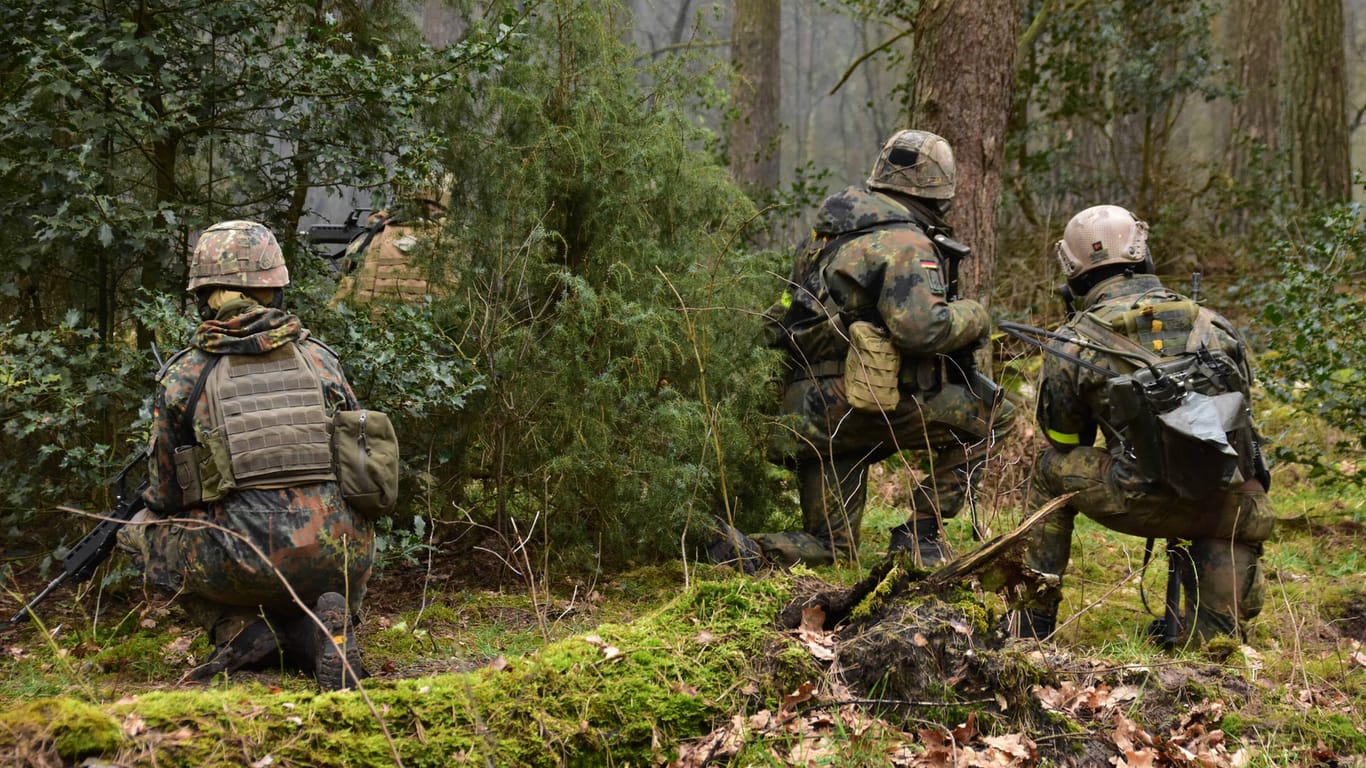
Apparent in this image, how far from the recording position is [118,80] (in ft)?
16.6

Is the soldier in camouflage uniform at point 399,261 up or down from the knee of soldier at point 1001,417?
up

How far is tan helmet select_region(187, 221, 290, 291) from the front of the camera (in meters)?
4.23

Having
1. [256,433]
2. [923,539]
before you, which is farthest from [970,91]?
[256,433]

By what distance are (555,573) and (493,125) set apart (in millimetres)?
2281

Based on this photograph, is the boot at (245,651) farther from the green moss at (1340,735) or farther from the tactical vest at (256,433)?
the green moss at (1340,735)

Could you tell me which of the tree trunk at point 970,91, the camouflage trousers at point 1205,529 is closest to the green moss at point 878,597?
the camouflage trousers at point 1205,529

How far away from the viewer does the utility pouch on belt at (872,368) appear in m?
5.54

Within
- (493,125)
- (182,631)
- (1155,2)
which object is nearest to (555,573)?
(182,631)

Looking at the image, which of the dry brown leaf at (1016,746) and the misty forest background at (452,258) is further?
the misty forest background at (452,258)

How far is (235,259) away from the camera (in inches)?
167

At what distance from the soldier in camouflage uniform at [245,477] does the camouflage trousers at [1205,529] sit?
3.06m

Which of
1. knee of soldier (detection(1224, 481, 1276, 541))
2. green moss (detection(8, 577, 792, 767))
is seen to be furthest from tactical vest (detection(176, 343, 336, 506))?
knee of soldier (detection(1224, 481, 1276, 541))

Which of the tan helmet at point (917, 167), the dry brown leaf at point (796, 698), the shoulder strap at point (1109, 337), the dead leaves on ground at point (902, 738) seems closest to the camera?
the dead leaves on ground at point (902, 738)

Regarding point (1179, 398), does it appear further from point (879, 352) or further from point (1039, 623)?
point (879, 352)
